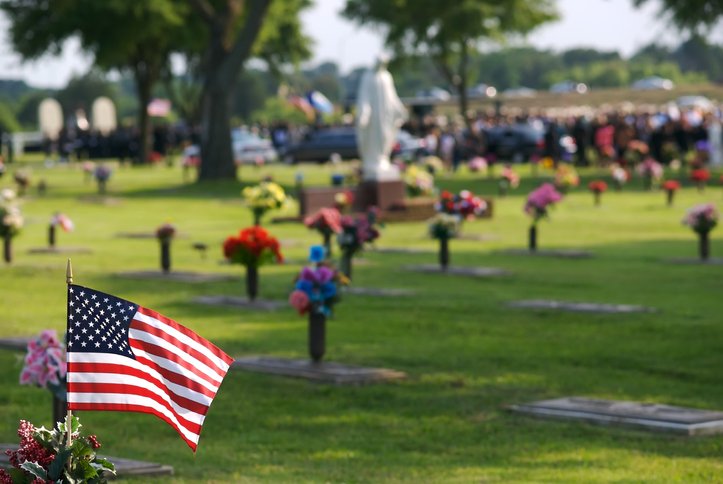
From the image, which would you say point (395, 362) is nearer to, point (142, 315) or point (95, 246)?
point (142, 315)

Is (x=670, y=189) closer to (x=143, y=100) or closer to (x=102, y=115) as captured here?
(x=143, y=100)

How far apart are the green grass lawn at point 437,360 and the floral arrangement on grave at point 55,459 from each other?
16.1ft

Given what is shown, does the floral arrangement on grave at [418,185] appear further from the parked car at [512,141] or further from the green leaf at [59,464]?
the green leaf at [59,464]

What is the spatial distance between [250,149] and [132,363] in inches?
2623

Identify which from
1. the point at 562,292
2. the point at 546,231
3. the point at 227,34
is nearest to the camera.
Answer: the point at 562,292

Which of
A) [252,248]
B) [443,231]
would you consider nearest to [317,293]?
[252,248]

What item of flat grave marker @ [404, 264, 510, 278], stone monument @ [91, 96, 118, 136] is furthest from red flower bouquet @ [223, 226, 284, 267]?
stone monument @ [91, 96, 118, 136]

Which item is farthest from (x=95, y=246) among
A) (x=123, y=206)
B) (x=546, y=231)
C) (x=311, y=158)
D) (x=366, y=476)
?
(x=311, y=158)

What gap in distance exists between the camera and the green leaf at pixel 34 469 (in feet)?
23.0

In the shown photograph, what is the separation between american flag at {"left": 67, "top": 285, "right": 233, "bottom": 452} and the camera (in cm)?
742

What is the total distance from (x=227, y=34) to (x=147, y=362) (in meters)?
46.4

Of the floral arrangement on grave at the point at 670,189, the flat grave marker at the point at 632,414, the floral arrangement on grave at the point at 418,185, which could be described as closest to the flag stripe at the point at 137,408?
the flat grave marker at the point at 632,414

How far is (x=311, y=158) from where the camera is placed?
7238cm

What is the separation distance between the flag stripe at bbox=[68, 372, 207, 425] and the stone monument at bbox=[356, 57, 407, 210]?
31.1m
